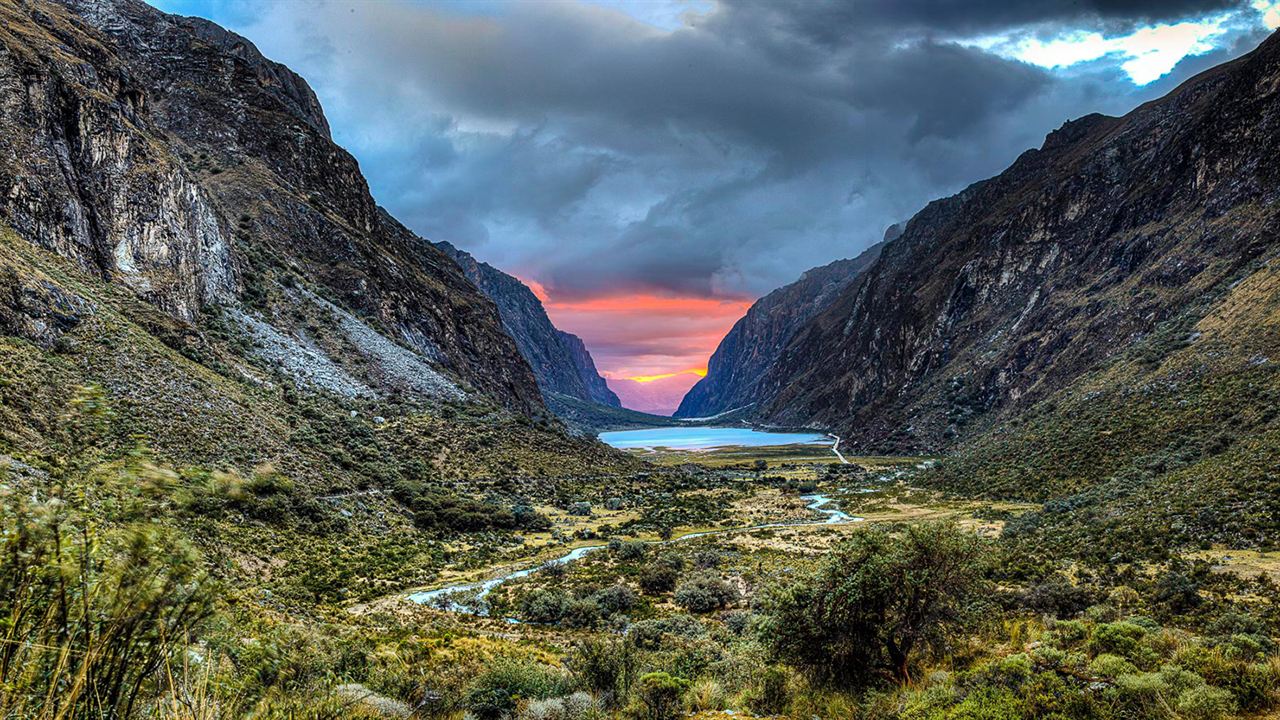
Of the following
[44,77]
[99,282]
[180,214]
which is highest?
[44,77]

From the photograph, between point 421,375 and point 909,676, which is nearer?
point 909,676

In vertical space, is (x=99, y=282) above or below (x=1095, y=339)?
above

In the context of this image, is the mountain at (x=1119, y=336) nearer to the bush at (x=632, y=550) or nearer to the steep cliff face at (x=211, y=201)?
the bush at (x=632, y=550)

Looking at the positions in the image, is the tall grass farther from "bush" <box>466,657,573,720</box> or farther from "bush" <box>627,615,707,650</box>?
"bush" <box>627,615,707,650</box>

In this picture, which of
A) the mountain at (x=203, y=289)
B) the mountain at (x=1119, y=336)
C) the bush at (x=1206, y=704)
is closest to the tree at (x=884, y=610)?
the bush at (x=1206, y=704)

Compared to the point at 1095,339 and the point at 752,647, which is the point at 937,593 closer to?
the point at 752,647

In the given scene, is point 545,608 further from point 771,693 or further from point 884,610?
point 884,610

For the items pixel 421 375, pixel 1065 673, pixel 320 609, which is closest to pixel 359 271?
pixel 421 375

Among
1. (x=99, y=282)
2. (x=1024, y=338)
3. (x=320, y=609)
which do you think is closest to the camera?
(x=320, y=609)
